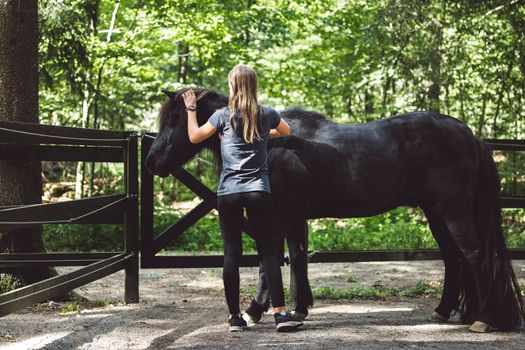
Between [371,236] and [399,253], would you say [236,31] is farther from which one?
[399,253]

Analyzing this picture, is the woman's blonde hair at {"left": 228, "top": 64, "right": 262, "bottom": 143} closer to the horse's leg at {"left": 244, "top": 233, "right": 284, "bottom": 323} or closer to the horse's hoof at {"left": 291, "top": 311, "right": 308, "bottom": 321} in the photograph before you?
the horse's leg at {"left": 244, "top": 233, "right": 284, "bottom": 323}

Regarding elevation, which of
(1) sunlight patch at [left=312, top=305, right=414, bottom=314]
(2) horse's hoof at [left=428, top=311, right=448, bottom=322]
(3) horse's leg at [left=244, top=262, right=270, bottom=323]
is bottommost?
(1) sunlight patch at [left=312, top=305, right=414, bottom=314]

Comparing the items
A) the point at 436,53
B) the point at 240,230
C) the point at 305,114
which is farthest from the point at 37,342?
the point at 436,53

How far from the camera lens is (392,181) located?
533 cm

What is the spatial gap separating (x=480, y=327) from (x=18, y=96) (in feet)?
14.9

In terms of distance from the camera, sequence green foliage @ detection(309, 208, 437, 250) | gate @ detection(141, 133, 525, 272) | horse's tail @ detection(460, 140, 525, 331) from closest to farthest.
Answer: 1. horse's tail @ detection(460, 140, 525, 331)
2. gate @ detection(141, 133, 525, 272)
3. green foliage @ detection(309, 208, 437, 250)

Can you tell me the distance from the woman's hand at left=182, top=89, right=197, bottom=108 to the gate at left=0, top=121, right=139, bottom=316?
107 cm

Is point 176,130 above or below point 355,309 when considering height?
above

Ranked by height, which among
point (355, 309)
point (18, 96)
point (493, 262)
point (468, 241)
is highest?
point (18, 96)

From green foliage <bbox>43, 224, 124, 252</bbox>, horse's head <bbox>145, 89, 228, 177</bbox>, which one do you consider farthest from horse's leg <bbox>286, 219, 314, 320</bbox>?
green foliage <bbox>43, 224, 124, 252</bbox>

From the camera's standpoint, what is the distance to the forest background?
37.1 ft

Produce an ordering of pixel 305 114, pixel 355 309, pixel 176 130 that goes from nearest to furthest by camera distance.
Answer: pixel 176 130 → pixel 305 114 → pixel 355 309

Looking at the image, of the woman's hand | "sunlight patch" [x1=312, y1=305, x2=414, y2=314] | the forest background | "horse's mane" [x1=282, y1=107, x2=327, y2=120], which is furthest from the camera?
the forest background

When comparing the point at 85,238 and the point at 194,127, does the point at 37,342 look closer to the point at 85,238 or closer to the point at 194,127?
the point at 194,127
